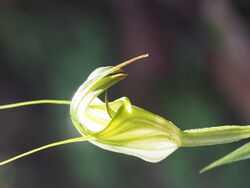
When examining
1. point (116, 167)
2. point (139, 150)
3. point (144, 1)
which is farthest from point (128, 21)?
point (139, 150)

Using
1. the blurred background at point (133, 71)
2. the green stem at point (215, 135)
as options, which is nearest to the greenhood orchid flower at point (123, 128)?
the green stem at point (215, 135)

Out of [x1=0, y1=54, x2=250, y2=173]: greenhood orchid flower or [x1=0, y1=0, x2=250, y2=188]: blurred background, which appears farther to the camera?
[x1=0, y1=0, x2=250, y2=188]: blurred background

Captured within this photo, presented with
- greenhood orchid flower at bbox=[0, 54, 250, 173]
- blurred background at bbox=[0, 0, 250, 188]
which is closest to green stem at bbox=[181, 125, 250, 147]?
greenhood orchid flower at bbox=[0, 54, 250, 173]

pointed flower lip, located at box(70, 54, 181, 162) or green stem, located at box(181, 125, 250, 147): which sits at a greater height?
pointed flower lip, located at box(70, 54, 181, 162)

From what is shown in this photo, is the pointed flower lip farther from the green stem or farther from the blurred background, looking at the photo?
the blurred background

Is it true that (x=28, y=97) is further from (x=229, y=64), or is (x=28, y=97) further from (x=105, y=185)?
(x=229, y=64)

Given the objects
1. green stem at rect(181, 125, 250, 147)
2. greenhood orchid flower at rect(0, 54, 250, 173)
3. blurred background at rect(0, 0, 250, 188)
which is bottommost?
green stem at rect(181, 125, 250, 147)
